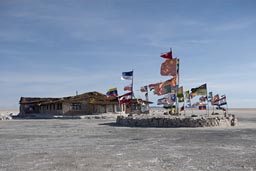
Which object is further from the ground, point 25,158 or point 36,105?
point 36,105

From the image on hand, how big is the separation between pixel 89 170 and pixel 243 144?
8517 millimetres

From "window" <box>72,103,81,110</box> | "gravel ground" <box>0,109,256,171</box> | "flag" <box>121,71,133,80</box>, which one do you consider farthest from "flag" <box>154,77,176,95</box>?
"window" <box>72,103,81,110</box>

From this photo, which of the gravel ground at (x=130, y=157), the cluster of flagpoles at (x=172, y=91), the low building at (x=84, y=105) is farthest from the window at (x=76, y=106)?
the gravel ground at (x=130, y=157)

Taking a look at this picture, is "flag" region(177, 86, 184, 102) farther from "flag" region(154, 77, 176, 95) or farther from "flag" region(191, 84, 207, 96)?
"flag" region(154, 77, 176, 95)

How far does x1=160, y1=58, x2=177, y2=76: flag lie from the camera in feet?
95.9

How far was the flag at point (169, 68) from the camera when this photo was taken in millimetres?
29234

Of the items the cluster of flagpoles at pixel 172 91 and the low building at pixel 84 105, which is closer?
the cluster of flagpoles at pixel 172 91

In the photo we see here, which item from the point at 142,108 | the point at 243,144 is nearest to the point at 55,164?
the point at 243,144

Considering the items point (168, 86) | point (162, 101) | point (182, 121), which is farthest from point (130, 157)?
point (162, 101)

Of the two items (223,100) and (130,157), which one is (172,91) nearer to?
(223,100)

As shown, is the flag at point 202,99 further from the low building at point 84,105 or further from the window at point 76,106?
the window at point 76,106

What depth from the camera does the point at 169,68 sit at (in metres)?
29.4

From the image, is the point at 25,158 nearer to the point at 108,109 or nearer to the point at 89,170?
the point at 89,170

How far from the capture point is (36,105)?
59.5m
